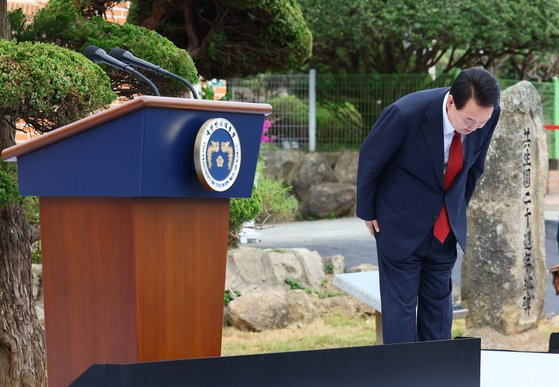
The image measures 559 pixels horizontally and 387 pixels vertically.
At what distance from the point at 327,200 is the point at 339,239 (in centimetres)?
280

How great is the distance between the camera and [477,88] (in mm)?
3590

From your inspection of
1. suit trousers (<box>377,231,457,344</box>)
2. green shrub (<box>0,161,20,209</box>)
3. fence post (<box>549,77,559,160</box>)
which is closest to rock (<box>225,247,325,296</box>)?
suit trousers (<box>377,231,457,344</box>)

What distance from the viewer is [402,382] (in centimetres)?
286

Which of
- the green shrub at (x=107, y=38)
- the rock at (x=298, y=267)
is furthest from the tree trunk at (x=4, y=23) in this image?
the rock at (x=298, y=267)

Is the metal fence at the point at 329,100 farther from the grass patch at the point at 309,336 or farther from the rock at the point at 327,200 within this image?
the grass patch at the point at 309,336

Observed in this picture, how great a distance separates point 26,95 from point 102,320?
45.1 inches

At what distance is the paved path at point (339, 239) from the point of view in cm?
1169

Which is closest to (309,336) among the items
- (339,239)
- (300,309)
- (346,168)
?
(300,309)

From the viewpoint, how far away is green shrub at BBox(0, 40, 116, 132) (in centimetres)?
364

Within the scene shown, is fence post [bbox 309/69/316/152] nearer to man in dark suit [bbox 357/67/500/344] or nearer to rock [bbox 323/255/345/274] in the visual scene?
rock [bbox 323/255/345/274]

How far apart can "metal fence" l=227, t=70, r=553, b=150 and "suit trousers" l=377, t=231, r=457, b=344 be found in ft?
40.9

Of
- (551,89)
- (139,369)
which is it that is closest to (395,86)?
(551,89)

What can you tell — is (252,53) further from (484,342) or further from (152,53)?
(484,342)

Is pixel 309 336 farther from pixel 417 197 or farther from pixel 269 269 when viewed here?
pixel 417 197
